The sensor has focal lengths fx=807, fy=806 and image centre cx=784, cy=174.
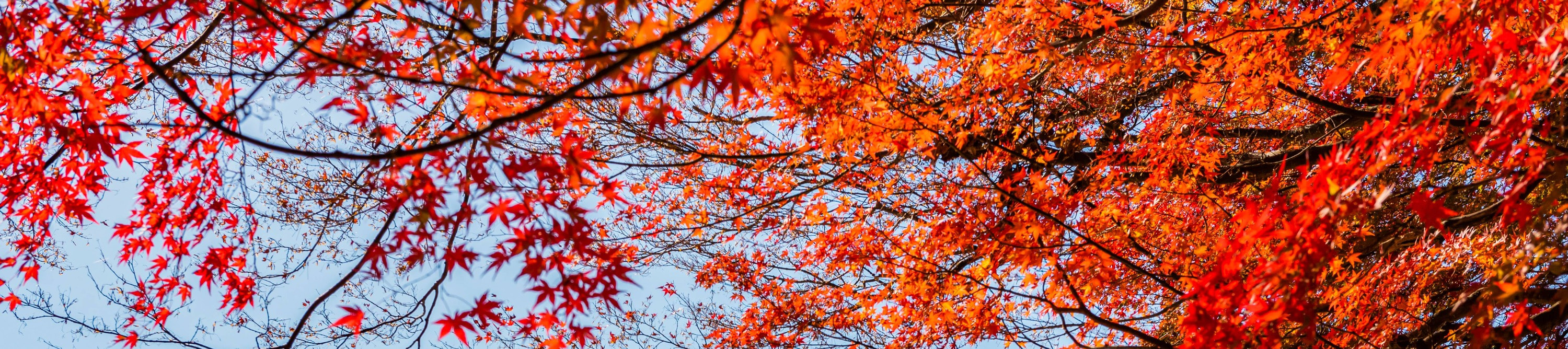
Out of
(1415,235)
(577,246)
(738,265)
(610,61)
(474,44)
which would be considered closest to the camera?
(610,61)

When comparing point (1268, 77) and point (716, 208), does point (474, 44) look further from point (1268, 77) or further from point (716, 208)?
point (1268, 77)

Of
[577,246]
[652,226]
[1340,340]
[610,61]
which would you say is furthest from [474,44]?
[1340,340]

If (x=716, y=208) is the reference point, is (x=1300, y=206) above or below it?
below

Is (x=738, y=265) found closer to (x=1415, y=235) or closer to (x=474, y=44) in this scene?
(x=474, y=44)

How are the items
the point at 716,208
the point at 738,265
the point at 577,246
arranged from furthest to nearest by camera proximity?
1. the point at 738,265
2. the point at 716,208
3. the point at 577,246

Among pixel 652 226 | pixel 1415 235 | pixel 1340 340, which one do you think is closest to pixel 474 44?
pixel 652 226

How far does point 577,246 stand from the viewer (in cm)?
283

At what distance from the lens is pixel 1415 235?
514 centimetres

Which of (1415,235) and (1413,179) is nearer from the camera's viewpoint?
(1415,235)

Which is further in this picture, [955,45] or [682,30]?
[955,45]

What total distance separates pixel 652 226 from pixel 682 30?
6.22 m

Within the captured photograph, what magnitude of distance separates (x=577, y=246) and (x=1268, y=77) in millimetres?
4224

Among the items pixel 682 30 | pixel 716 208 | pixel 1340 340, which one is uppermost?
pixel 716 208

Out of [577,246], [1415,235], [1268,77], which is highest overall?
[1268,77]
